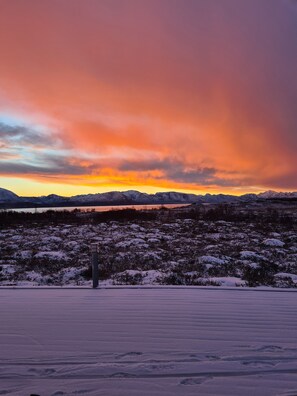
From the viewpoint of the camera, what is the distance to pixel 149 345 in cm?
455

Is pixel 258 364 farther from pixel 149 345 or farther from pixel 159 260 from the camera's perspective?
pixel 159 260

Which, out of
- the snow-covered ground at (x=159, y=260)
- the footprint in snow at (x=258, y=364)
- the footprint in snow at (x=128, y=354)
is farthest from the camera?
the snow-covered ground at (x=159, y=260)

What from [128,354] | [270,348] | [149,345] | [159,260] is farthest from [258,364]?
[159,260]

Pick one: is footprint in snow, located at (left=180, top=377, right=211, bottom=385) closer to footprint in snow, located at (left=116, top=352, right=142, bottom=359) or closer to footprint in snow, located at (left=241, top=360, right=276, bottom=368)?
footprint in snow, located at (left=241, top=360, right=276, bottom=368)

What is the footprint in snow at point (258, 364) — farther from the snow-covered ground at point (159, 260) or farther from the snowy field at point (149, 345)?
the snow-covered ground at point (159, 260)

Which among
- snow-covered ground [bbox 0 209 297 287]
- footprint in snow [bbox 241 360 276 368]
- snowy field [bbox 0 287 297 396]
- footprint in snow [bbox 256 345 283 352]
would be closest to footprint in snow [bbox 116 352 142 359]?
snowy field [bbox 0 287 297 396]

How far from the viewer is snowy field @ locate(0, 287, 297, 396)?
3480 millimetres

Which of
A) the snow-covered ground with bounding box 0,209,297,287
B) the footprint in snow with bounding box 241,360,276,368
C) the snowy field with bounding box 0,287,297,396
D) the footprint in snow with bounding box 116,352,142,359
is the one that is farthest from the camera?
the snow-covered ground with bounding box 0,209,297,287

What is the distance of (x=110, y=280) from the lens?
10.9 m

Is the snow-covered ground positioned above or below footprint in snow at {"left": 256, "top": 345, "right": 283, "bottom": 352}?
below

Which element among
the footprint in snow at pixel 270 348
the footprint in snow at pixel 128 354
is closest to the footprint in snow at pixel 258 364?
the footprint in snow at pixel 270 348

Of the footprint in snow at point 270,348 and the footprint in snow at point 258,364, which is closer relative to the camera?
the footprint in snow at point 258,364

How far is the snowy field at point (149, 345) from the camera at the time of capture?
11.4ft

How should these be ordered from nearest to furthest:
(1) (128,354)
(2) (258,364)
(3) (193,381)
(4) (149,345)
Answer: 1. (3) (193,381)
2. (2) (258,364)
3. (1) (128,354)
4. (4) (149,345)
